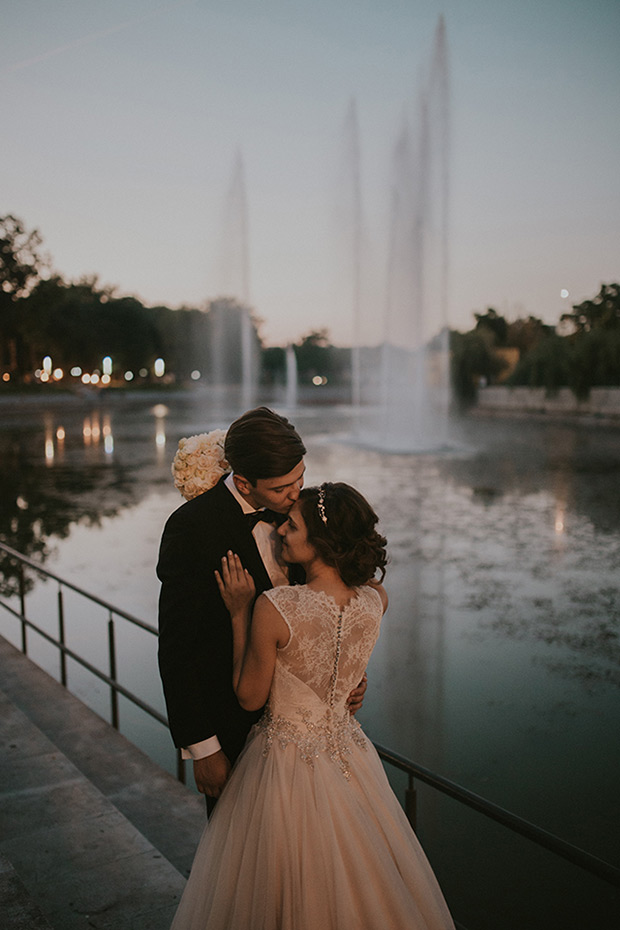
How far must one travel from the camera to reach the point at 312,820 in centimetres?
246

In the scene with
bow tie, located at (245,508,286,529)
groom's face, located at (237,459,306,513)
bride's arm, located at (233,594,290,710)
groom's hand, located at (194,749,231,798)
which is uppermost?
groom's face, located at (237,459,306,513)

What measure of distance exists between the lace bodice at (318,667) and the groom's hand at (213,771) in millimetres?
190

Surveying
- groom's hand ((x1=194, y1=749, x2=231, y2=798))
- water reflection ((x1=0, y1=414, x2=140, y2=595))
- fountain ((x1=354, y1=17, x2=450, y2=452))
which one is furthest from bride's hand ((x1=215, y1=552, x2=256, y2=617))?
fountain ((x1=354, y1=17, x2=450, y2=452))

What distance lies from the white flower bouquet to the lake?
11.5 feet

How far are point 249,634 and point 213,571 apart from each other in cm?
27

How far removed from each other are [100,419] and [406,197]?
3007cm

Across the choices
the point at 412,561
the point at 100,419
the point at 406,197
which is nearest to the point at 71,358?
the point at 100,419

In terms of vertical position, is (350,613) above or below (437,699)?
above

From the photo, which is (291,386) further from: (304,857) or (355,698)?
(304,857)

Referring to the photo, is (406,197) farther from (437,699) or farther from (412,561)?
(437,699)

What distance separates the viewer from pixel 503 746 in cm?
653

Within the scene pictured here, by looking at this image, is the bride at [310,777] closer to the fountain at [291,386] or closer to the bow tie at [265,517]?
the bow tie at [265,517]

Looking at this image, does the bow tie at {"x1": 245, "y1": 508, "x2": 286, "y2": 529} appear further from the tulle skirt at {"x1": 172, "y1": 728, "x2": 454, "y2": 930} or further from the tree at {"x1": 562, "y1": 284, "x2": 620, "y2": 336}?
the tree at {"x1": 562, "y1": 284, "x2": 620, "y2": 336}

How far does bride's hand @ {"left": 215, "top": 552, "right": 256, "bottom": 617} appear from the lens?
2516 mm
